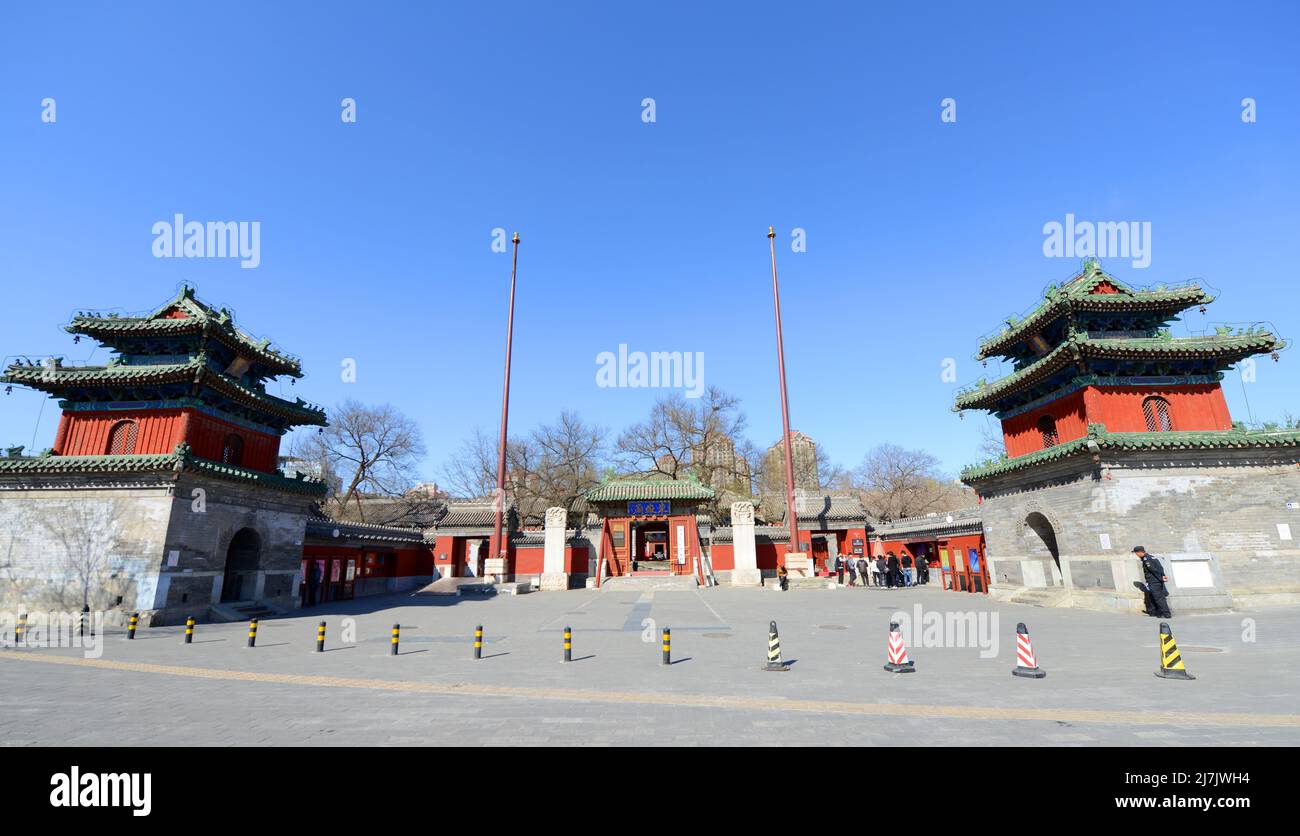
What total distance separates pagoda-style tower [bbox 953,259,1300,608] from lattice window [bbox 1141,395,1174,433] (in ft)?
0.16

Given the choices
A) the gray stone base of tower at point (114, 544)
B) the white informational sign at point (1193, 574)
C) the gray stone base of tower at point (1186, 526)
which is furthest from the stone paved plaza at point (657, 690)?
the gray stone base of tower at point (114, 544)

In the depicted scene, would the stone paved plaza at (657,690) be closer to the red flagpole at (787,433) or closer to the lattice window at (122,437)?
the lattice window at (122,437)

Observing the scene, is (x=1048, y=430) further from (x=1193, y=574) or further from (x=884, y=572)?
(x=884, y=572)

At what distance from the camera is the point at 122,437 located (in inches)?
760

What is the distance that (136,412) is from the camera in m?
19.3

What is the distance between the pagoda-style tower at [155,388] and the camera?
746 inches

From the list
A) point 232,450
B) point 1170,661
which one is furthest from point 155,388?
point 1170,661

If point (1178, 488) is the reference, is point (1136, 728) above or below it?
below

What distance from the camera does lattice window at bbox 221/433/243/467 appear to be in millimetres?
20641

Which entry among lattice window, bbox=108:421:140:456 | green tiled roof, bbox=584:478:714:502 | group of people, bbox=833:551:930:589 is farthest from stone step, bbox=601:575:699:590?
lattice window, bbox=108:421:140:456

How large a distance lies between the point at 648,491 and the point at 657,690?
93.8ft

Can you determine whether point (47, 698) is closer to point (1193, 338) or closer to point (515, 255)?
point (1193, 338)
